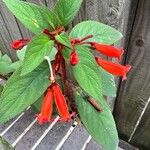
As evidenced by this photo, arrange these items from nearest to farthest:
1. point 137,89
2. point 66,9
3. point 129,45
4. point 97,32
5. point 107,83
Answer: point 66,9, point 97,32, point 107,83, point 129,45, point 137,89

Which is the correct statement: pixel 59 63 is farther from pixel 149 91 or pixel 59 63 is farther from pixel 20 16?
pixel 149 91

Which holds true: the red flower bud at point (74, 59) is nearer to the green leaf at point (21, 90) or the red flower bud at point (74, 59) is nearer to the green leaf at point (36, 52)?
the green leaf at point (36, 52)

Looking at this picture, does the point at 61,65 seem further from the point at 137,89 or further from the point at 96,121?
the point at 137,89

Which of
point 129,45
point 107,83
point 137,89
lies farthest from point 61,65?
point 137,89

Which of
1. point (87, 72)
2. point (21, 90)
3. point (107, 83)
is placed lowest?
point (21, 90)

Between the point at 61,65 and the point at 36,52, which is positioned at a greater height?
the point at 61,65

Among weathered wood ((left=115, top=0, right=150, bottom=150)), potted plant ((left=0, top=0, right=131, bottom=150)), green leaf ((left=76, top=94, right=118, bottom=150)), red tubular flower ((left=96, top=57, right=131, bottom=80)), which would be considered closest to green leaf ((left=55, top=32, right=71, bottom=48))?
potted plant ((left=0, top=0, right=131, bottom=150))

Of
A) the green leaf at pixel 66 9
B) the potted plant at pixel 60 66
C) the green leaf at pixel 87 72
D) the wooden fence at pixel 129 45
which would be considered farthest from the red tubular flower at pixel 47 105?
the wooden fence at pixel 129 45
